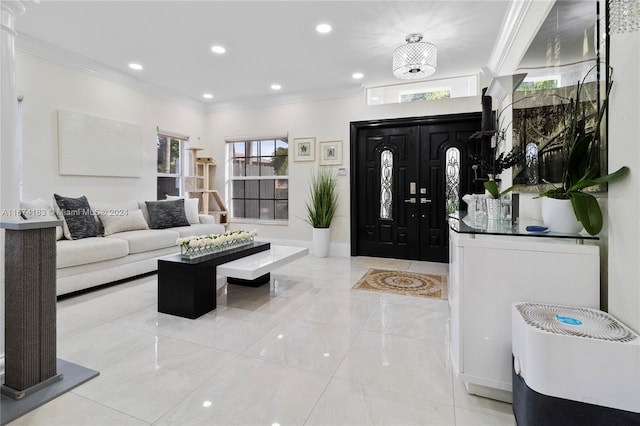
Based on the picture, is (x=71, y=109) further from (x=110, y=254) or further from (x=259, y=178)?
(x=259, y=178)

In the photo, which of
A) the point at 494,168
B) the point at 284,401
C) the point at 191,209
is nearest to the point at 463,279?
the point at 284,401

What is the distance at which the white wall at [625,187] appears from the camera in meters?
1.16

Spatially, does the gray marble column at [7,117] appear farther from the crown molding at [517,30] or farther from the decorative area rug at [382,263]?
the decorative area rug at [382,263]

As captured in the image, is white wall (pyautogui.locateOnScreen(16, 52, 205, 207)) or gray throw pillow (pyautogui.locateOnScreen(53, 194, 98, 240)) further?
white wall (pyautogui.locateOnScreen(16, 52, 205, 207))

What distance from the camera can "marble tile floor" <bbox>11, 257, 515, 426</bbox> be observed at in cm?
149

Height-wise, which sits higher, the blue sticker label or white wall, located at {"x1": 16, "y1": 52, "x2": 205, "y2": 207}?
white wall, located at {"x1": 16, "y1": 52, "x2": 205, "y2": 207}

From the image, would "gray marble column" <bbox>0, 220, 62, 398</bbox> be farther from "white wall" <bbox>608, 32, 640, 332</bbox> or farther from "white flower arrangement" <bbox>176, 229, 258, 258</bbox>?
"white wall" <bbox>608, 32, 640, 332</bbox>

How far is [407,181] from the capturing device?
4.98 m

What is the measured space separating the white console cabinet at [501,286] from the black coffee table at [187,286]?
1966 millimetres

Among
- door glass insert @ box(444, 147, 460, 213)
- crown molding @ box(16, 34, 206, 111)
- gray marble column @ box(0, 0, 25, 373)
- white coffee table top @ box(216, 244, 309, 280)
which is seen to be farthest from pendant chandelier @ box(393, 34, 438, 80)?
crown molding @ box(16, 34, 206, 111)

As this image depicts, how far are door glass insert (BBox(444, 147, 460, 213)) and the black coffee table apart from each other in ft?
11.3

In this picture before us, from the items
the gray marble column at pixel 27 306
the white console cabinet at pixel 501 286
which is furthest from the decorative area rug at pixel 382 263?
the gray marble column at pixel 27 306

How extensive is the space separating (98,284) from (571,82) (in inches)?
166

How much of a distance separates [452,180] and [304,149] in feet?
7.93
